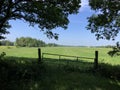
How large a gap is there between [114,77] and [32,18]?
6.81m

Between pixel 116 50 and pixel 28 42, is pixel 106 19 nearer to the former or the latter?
pixel 116 50

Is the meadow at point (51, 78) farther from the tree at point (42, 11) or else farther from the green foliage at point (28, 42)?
the green foliage at point (28, 42)

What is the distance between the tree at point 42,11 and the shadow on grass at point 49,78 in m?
2.76

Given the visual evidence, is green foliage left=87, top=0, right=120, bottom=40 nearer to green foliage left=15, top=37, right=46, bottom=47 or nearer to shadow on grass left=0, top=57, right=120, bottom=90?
shadow on grass left=0, top=57, right=120, bottom=90

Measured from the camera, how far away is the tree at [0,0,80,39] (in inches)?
636

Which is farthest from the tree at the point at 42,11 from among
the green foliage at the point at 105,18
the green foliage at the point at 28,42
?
the green foliage at the point at 28,42

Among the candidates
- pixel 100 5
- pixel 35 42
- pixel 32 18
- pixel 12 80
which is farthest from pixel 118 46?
pixel 35 42

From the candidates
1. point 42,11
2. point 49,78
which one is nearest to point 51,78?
point 49,78

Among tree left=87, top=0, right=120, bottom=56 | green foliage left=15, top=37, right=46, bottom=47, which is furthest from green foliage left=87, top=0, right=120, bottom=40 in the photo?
green foliage left=15, top=37, right=46, bottom=47

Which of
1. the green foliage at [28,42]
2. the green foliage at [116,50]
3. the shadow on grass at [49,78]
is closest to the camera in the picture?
the shadow on grass at [49,78]

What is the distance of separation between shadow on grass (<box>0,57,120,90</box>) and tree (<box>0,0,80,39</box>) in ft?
9.04

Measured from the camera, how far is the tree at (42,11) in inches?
636

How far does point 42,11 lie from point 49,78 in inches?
169

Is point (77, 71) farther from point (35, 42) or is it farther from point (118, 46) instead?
point (35, 42)
